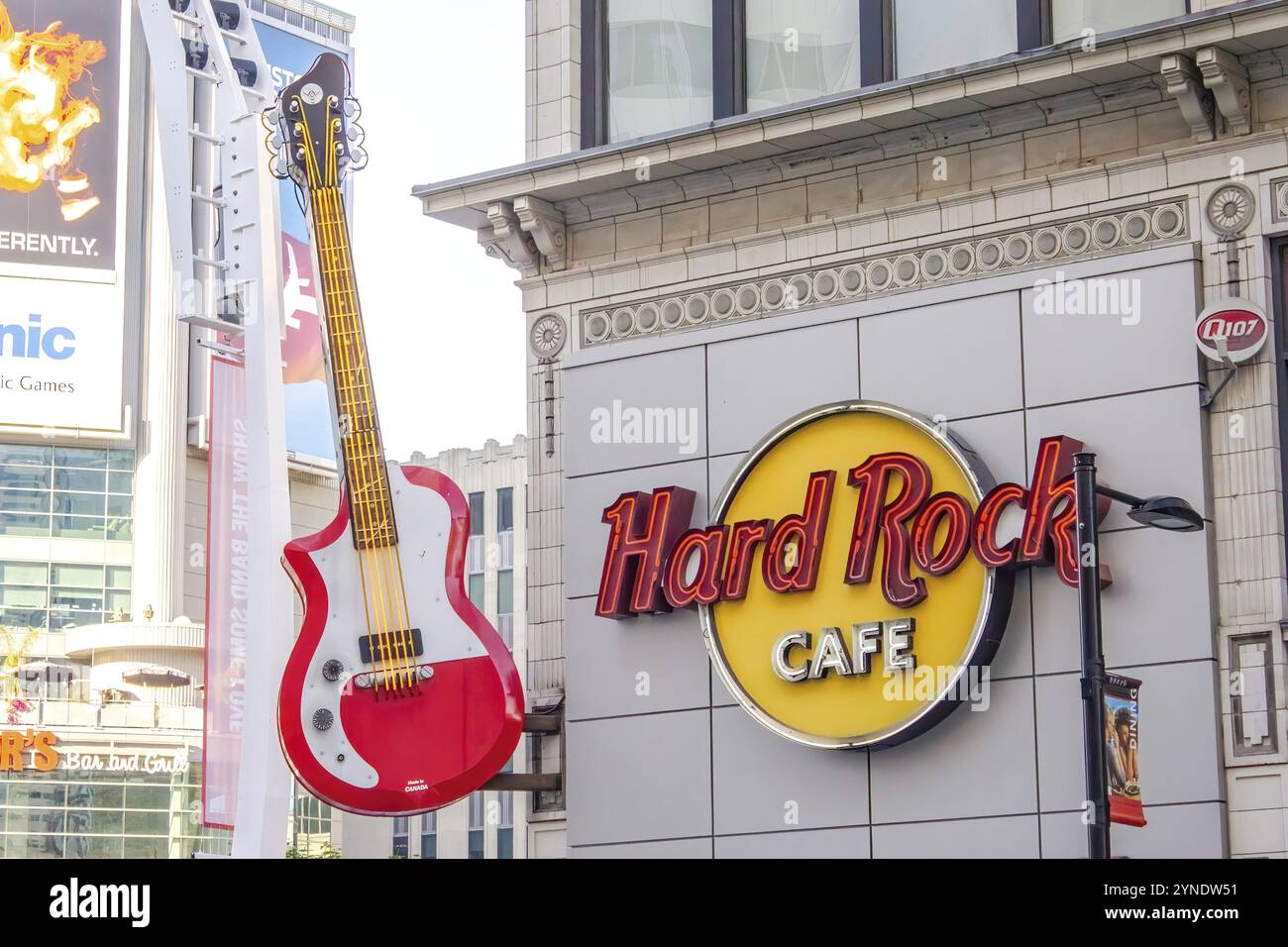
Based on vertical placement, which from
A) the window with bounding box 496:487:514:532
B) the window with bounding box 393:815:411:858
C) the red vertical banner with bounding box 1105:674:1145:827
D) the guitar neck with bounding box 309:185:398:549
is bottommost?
the window with bounding box 393:815:411:858

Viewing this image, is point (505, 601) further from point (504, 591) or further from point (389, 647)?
point (389, 647)

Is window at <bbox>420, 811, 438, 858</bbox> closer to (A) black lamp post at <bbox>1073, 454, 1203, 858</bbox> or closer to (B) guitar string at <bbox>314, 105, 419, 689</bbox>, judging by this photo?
(B) guitar string at <bbox>314, 105, 419, 689</bbox>

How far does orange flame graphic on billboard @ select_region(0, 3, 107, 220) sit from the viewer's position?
6719 cm

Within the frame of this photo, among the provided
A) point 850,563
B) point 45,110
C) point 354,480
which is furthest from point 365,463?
point 45,110

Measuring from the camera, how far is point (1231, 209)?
18188mm

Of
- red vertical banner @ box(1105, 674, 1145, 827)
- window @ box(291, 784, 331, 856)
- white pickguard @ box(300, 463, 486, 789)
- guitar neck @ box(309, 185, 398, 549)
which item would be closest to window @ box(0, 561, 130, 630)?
window @ box(291, 784, 331, 856)

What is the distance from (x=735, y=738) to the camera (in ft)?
65.5

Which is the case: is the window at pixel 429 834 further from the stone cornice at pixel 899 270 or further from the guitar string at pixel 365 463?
the stone cornice at pixel 899 270

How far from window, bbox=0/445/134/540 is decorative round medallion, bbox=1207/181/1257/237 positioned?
54787 mm

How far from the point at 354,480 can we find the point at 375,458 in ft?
1.10

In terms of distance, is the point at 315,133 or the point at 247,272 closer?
the point at 247,272

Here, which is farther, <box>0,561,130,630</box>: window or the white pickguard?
<box>0,561,130,630</box>: window

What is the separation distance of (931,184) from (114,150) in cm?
5452
